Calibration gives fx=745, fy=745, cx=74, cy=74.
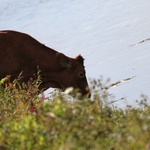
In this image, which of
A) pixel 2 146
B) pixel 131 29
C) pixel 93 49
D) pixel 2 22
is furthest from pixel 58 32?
pixel 2 146

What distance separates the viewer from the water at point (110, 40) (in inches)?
468

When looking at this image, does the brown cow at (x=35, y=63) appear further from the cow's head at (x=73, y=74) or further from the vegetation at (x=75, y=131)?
the vegetation at (x=75, y=131)

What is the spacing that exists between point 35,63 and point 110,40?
6569 mm

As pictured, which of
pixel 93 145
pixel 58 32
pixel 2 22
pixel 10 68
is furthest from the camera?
pixel 2 22

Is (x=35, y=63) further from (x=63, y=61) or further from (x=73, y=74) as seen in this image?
(x=73, y=74)

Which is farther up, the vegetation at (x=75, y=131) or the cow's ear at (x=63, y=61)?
the cow's ear at (x=63, y=61)

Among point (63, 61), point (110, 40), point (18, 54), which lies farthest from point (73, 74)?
point (110, 40)

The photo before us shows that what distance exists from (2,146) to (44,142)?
0.38 meters

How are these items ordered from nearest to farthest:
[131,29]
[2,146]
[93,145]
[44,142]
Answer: [93,145] < [44,142] < [2,146] < [131,29]

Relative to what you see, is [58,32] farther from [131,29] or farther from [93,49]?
[93,49]

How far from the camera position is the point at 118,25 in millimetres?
20328

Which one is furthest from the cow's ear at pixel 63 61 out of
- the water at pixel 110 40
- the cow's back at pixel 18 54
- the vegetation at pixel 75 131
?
the vegetation at pixel 75 131

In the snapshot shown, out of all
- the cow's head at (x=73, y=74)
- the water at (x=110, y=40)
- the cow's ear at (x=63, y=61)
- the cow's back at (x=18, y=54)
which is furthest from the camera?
the water at (x=110, y=40)

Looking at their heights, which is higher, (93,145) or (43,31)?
(43,31)
